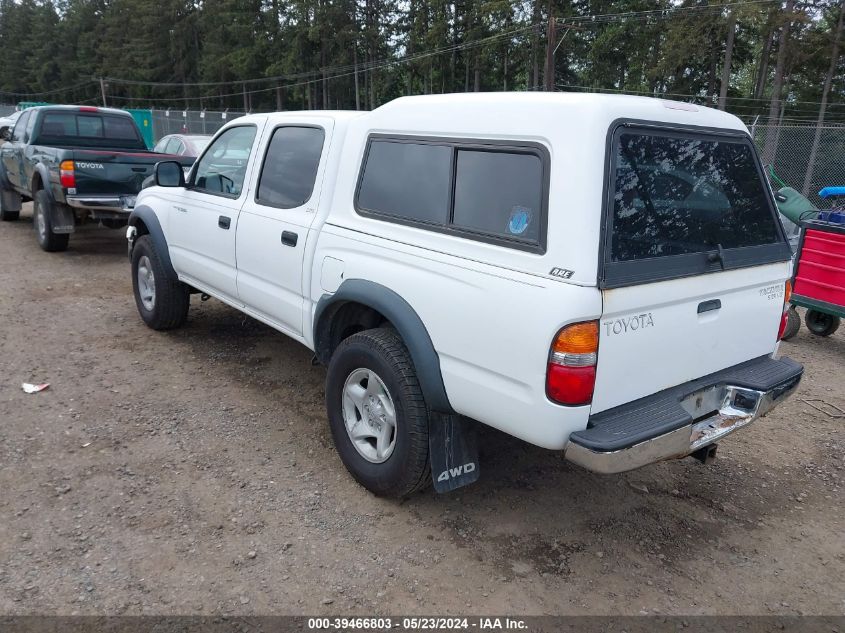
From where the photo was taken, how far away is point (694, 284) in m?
2.82

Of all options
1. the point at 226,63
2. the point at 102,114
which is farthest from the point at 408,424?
the point at 226,63

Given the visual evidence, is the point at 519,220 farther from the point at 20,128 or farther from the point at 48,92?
the point at 48,92

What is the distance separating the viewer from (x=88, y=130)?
977cm

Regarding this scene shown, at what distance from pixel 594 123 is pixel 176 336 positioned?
14.9 feet

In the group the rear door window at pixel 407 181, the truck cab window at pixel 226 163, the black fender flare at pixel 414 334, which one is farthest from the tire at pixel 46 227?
the black fender flare at pixel 414 334

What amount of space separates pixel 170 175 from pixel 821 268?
5710 mm

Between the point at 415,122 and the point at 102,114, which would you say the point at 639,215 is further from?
the point at 102,114

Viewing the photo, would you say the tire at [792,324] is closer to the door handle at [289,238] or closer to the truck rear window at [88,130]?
the door handle at [289,238]

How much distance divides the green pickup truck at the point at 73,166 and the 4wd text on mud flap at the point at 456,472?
660 cm

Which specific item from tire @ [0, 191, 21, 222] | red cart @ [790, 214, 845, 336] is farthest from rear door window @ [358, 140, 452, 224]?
tire @ [0, 191, 21, 222]

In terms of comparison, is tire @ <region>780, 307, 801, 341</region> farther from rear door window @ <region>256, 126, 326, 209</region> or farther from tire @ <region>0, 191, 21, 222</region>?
tire @ <region>0, 191, 21, 222</region>

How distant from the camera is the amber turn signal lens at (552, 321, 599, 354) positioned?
2.42 metres

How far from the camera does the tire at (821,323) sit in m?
6.51

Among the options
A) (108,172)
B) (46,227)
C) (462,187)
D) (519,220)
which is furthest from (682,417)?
(46,227)
